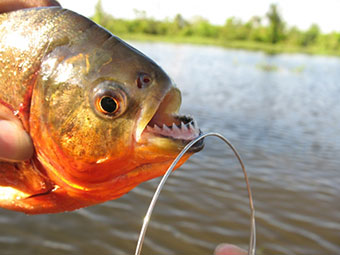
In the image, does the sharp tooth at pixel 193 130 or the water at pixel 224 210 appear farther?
the water at pixel 224 210

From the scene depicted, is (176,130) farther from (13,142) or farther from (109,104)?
(13,142)

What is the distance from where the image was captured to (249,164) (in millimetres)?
7793

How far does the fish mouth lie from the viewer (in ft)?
4.56

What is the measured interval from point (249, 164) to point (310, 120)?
627 cm

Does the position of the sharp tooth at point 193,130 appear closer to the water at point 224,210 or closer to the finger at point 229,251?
the finger at point 229,251

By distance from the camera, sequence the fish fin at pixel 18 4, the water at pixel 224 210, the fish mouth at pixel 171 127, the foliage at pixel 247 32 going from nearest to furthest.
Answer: the fish mouth at pixel 171 127 < the fish fin at pixel 18 4 < the water at pixel 224 210 < the foliage at pixel 247 32

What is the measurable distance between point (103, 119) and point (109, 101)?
0.26 feet

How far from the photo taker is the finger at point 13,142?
1.40 m

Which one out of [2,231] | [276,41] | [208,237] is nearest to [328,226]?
[208,237]

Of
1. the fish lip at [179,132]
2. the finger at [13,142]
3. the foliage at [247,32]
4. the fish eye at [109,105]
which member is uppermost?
the foliage at [247,32]

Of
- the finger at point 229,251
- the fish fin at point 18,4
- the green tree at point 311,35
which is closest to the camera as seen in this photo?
the fish fin at point 18,4

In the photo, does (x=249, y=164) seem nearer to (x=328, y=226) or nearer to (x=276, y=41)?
(x=328, y=226)

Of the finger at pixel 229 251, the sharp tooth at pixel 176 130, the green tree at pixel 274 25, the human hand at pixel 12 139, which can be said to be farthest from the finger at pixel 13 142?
the green tree at pixel 274 25

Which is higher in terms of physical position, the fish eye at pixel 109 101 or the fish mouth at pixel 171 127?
the fish eye at pixel 109 101
